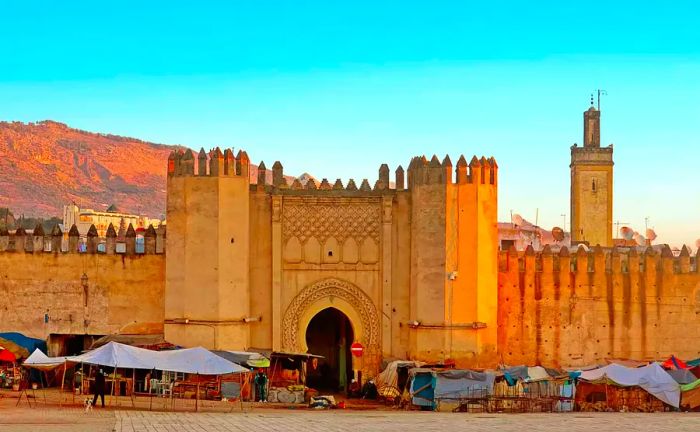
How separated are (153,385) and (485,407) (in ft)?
20.7

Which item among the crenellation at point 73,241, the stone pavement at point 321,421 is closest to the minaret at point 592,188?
the crenellation at point 73,241

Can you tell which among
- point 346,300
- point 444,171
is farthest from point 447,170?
point 346,300

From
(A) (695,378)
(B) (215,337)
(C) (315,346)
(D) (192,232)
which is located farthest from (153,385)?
(A) (695,378)

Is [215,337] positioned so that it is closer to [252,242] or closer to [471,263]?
[252,242]

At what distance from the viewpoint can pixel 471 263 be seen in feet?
81.2

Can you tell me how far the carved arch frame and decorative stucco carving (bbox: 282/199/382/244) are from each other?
0.98 metres

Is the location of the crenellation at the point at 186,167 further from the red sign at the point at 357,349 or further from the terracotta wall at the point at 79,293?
the red sign at the point at 357,349

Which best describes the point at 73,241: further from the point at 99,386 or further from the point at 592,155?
the point at 592,155

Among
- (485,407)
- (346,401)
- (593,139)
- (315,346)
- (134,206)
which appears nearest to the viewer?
(485,407)

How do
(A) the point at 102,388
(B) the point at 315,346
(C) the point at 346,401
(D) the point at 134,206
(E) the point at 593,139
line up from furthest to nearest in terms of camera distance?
(D) the point at 134,206 < (E) the point at 593,139 < (B) the point at 315,346 < (C) the point at 346,401 < (A) the point at 102,388

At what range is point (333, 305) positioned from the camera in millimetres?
25297

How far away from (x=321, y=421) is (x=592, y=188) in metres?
47.4

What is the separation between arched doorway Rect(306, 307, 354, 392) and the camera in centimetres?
2683

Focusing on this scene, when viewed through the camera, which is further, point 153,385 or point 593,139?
point 593,139
